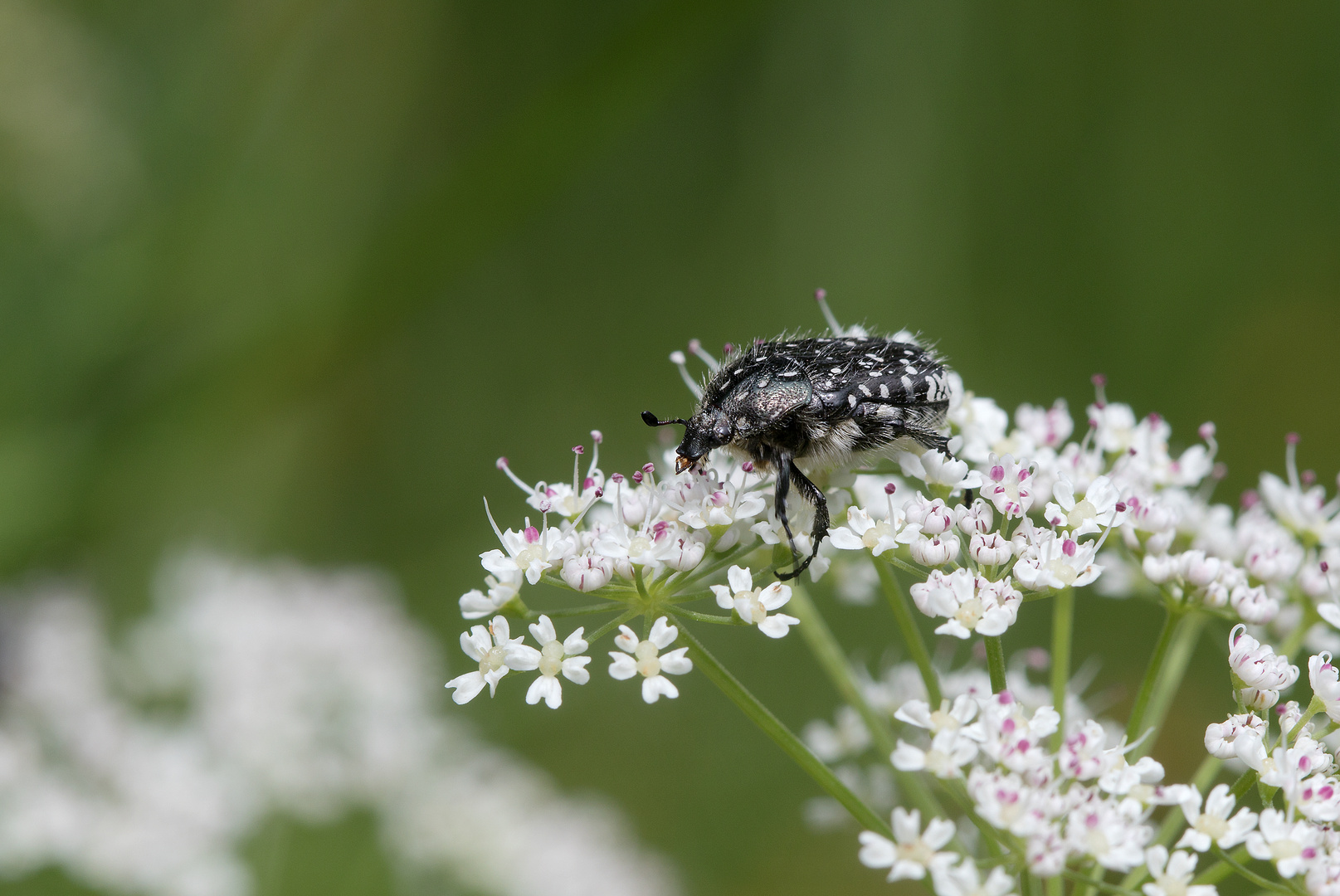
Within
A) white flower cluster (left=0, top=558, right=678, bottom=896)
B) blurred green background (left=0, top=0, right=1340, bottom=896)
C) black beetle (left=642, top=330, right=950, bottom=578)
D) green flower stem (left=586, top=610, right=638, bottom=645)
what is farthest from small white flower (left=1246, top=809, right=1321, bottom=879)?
blurred green background (left=0, top=0, right=1340, bottom=896)

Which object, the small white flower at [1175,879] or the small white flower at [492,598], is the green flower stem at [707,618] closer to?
the small white flower at [492,598]

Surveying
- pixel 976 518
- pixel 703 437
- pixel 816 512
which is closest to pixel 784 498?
pixel 816 512

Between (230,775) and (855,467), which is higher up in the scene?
(855,467)

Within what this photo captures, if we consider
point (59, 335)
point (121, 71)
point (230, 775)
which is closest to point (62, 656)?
point (230, 775)

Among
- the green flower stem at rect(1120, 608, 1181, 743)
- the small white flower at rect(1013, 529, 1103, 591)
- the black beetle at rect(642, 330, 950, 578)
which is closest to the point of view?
the small white flower at rect(1013, 529, 1103, 591)

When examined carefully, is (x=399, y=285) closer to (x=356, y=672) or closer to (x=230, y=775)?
(x=356, y=672)

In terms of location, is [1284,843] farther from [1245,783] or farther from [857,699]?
[857,699]

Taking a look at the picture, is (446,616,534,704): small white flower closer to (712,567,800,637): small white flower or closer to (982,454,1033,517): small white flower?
(712,567,800,637): small white flower
